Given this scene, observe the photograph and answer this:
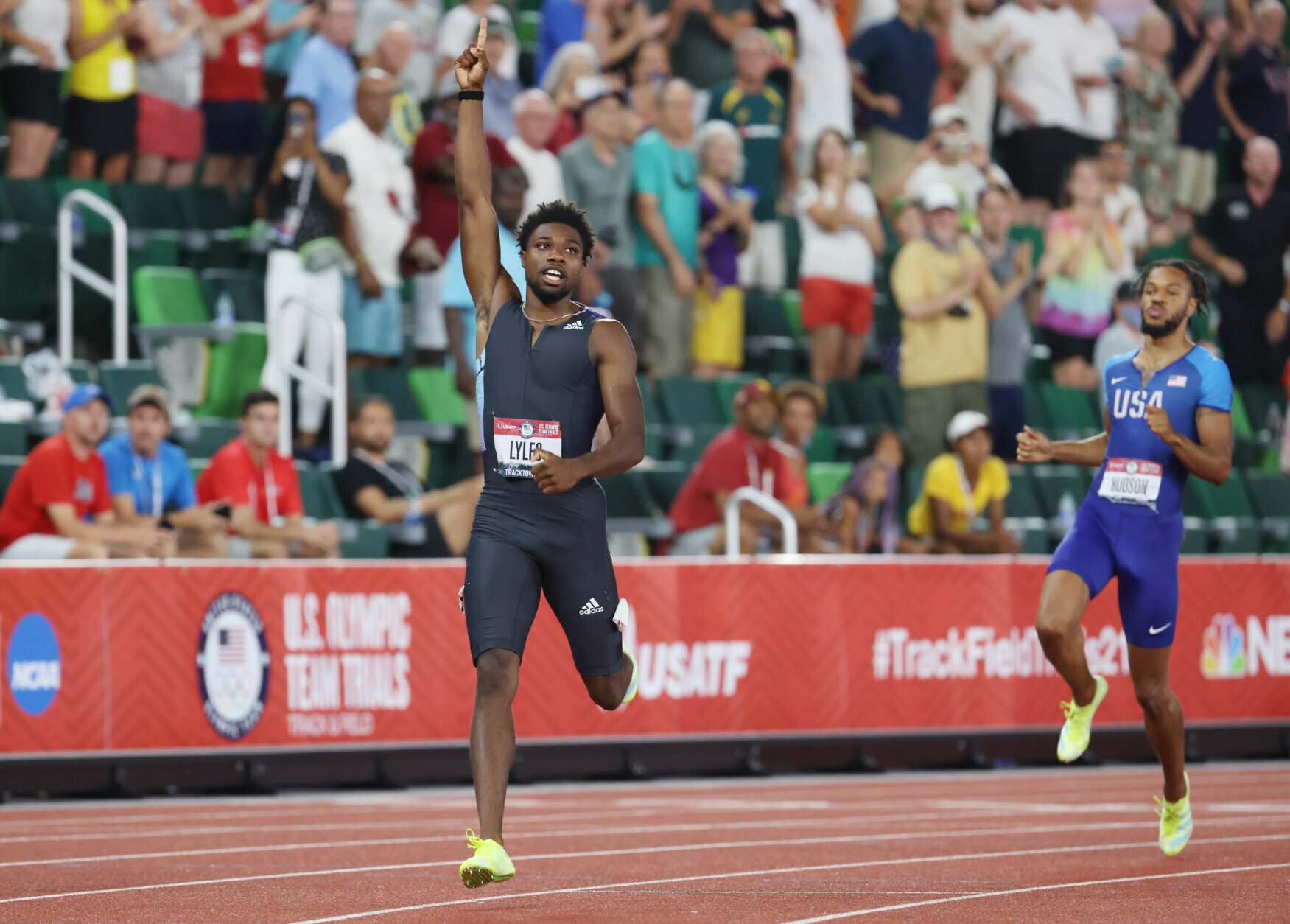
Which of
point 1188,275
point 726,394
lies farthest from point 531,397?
point 726,394

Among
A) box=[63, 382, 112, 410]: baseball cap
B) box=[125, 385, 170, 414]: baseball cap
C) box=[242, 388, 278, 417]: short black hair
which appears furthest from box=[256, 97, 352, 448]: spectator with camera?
box=[63, 382, 112, 410]: baseball cap

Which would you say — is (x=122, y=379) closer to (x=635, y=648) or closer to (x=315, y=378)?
(x=315, y=378)

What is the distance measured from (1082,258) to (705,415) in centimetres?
451

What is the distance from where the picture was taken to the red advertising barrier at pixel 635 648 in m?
12.7

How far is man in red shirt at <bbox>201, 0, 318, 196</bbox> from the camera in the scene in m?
16.1

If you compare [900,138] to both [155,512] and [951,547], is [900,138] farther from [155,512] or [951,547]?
[155,512]

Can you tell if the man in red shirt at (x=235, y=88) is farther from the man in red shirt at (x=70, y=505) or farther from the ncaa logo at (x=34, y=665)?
the ncaa logo at (x=34, y=665)

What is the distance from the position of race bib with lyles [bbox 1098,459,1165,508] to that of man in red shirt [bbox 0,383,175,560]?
6342 mm

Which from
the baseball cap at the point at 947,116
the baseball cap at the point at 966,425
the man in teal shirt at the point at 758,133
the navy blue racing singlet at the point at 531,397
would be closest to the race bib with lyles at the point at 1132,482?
the navy blue racing singlet at the point at 531,397

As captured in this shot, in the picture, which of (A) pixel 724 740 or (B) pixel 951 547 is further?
(B) pixel 951 547

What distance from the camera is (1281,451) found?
21.2 metres

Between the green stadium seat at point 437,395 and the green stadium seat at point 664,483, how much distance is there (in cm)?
165

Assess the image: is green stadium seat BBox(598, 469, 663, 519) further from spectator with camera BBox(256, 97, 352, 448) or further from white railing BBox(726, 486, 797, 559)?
spectator with camera BBox(256, 97, 352, 448)

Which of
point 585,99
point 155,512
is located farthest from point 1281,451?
point 155,512
